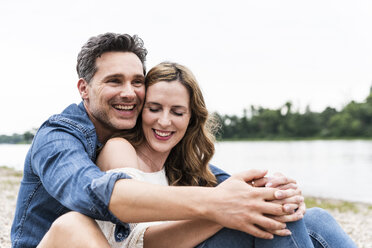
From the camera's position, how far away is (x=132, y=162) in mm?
2775

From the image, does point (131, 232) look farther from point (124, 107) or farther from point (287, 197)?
point (124, 107)

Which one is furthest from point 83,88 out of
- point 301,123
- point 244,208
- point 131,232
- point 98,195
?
point 301,123

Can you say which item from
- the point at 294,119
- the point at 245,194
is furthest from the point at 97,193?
the point at 294,119

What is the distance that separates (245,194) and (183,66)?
5.39 ft

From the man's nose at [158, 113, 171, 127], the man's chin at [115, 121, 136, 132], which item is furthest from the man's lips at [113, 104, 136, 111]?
the man's nose at [158, 113, 171, 127]

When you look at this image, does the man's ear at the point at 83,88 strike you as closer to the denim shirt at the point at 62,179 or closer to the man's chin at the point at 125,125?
the denim shirt at the point at 62,179

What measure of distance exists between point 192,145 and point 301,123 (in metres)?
88.1

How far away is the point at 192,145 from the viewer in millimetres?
3785

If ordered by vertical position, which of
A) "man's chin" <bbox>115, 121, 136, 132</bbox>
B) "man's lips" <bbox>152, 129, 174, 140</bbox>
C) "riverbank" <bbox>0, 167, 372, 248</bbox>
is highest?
"man's chin" <bbox>115, 121, 136, 132</bbox>

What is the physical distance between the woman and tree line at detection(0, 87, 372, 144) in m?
75.9

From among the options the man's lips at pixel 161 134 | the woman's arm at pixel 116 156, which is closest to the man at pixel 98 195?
the woman's arm at pixel 116 156

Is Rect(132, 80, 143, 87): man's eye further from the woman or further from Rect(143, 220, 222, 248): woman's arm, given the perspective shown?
Rect(143, 220, 222, 248): woman's arm

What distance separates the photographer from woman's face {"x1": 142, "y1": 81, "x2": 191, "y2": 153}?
3.29 metres

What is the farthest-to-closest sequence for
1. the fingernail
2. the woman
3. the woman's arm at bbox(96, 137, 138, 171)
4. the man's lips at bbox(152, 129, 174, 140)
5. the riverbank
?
the riverbank → the man's lips at bbox(152, 129, 174, 140) → the woman's arm at bbox(96, 137, 138, 171) → the woman → the fingernail
